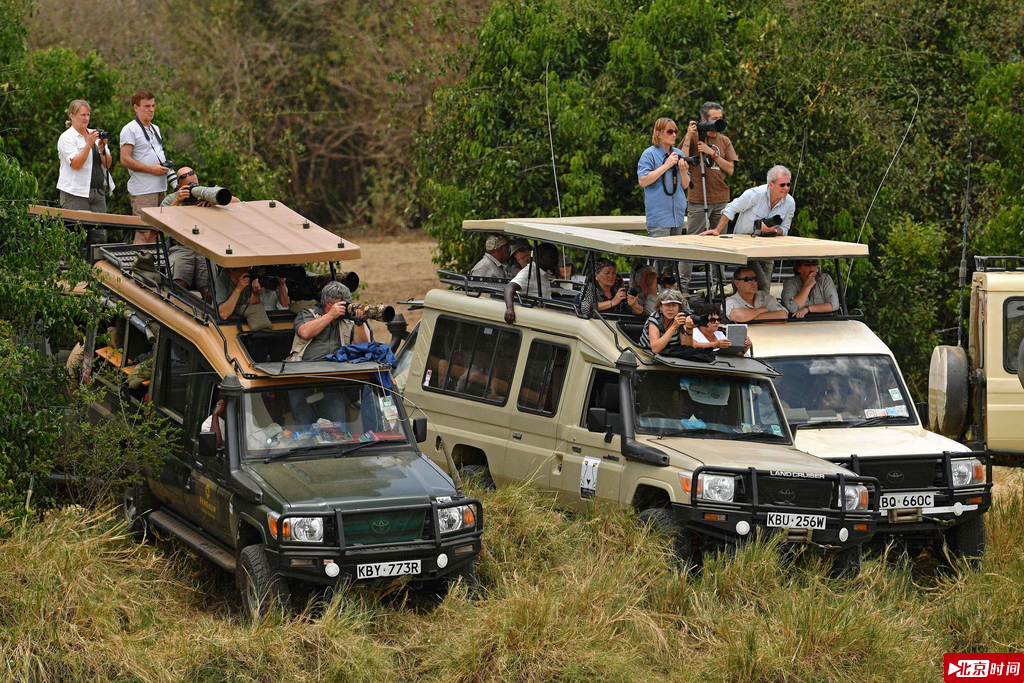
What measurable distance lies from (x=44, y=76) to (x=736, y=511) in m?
11.2

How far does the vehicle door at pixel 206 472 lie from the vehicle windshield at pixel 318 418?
0.81ft

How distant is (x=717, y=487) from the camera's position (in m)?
Result: 8.68

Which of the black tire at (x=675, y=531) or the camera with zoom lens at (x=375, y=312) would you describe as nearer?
the black tire at (x=675, y=531)

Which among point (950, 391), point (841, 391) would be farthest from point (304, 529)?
point (950, 391)

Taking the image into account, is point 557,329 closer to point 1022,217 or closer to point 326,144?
point 1022,217

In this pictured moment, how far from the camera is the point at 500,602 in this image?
8.05 meters

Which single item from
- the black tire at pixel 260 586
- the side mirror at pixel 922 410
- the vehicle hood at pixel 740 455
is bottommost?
the black tire at pixel 260 586

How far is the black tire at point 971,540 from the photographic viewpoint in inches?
384

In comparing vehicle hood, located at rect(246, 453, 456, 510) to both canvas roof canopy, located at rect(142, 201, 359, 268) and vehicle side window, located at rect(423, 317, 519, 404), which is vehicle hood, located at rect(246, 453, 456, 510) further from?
vehicle side window, located at rect(423, 317, 519, 404)

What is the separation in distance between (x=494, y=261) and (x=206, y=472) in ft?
14.0

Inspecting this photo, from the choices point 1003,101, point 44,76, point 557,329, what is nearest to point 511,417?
point 557,329

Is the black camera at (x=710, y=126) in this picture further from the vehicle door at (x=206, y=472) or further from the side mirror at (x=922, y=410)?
the vehicle door at (x=206, y=472)

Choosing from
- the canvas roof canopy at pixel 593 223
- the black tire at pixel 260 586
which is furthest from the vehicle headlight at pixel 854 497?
the canvas roof canopy at pixel 593 223

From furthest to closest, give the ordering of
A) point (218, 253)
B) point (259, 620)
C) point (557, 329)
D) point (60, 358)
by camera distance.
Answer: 1. point (60, 358)
2. point (557, 329)
3. point (218, 253)
4. point (259, 620)
